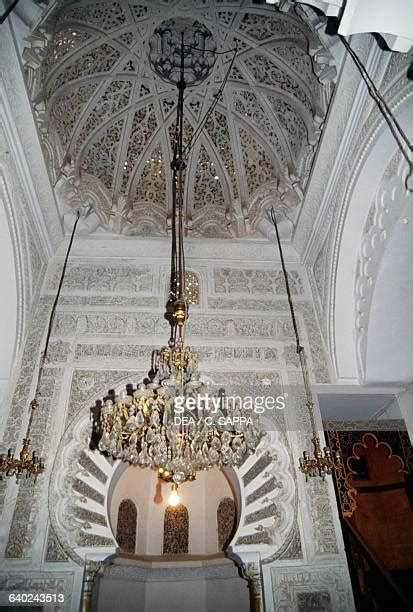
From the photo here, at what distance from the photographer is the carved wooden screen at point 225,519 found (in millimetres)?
5723

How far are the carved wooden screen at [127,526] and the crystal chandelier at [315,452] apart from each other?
3530 millimetres

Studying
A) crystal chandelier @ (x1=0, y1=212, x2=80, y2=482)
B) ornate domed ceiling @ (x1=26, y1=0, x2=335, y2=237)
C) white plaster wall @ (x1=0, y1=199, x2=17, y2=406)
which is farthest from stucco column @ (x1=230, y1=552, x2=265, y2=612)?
ornate domed ceiling @ (x1=26, y1=0, x2=335, y2=237)

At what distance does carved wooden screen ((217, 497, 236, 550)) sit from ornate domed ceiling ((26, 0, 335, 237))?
13.4 ft

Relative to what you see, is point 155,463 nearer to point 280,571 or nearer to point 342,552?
point 280,571

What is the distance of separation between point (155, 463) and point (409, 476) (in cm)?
274

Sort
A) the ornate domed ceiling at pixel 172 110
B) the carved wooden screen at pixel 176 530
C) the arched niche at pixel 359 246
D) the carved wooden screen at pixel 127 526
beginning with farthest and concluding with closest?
the carved wooden screen at pixel 176 530, the carved wooden screen at pixel 127 526, the ornate domed ceiling at pixel 172 110, the arched niche at pixel 359 246

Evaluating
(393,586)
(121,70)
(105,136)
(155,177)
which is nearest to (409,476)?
(393,586)

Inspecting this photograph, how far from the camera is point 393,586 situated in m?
2.83

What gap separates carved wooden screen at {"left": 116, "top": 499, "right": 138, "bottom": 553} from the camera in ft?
18.1

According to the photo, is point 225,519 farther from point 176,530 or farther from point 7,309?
point 7,309

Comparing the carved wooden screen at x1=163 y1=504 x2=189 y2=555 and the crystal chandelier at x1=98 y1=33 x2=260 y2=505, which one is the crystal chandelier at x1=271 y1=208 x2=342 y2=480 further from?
the carved wooden screen at x1=163 y1=504 x2=189 y2=555

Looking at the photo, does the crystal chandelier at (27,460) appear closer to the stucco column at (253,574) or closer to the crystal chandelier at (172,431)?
the crystal chandelier at (172,431)

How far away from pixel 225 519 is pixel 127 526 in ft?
4.78

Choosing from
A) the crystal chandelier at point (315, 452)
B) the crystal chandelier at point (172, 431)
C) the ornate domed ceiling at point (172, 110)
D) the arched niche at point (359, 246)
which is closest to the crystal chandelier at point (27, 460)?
the crystal chandelier at point (172, 431)
